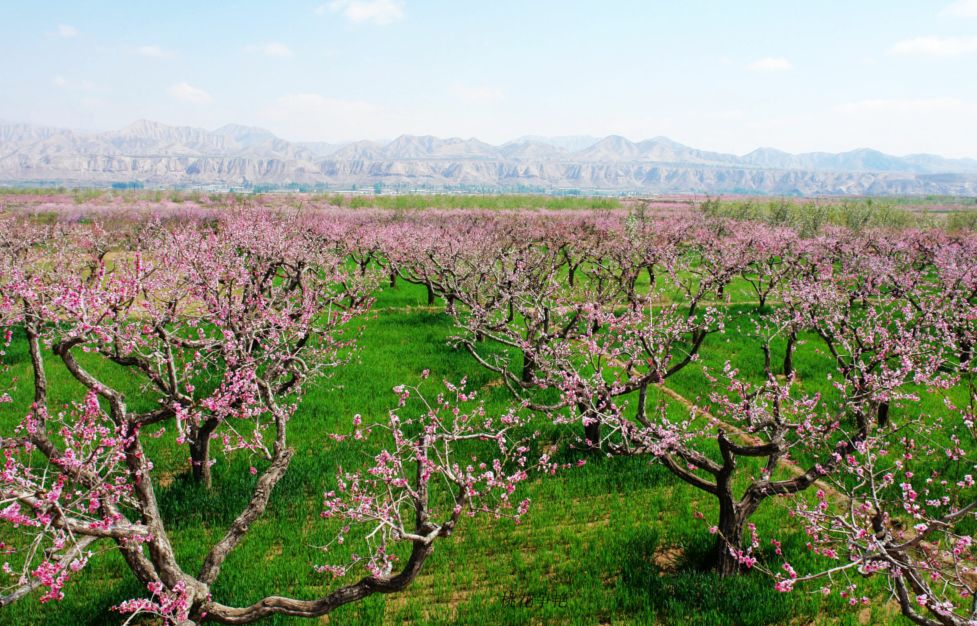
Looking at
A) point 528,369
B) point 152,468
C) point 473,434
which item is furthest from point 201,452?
point 528,369

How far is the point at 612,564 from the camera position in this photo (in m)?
7.78

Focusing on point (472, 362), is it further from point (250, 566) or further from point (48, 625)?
point (48, 625)

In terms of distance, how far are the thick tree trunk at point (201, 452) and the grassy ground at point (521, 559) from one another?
0.85ft

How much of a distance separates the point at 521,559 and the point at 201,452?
5929mm

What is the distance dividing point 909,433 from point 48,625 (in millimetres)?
16010

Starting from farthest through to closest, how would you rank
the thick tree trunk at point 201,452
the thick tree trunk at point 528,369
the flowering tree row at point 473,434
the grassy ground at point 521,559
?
the thick tree trunk at point 528,369, the thick tree trunk at point 201,452, the grassy ground at point 521,559, the flowering tree row at point 473,434

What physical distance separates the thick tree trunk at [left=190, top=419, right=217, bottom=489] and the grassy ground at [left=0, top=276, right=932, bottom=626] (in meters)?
0.26

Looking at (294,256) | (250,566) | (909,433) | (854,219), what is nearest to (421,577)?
(250,566)

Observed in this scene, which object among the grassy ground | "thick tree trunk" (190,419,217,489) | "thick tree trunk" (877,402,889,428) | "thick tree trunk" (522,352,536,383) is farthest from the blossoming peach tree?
"thick tree trunk" (877,402,889,428)

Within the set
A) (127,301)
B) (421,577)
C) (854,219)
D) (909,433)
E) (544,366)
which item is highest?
(854,219)

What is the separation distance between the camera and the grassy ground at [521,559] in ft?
22.1

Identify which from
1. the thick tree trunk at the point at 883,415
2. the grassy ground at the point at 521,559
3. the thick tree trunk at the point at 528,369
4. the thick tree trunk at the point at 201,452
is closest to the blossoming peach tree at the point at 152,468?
the thick tree trunk at the point at 201,452

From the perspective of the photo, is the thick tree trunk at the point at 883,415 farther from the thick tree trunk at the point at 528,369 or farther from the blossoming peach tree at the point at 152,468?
the blossoming peach tree at the point at 152,468

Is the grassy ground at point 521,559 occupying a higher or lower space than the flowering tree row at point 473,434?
lower
